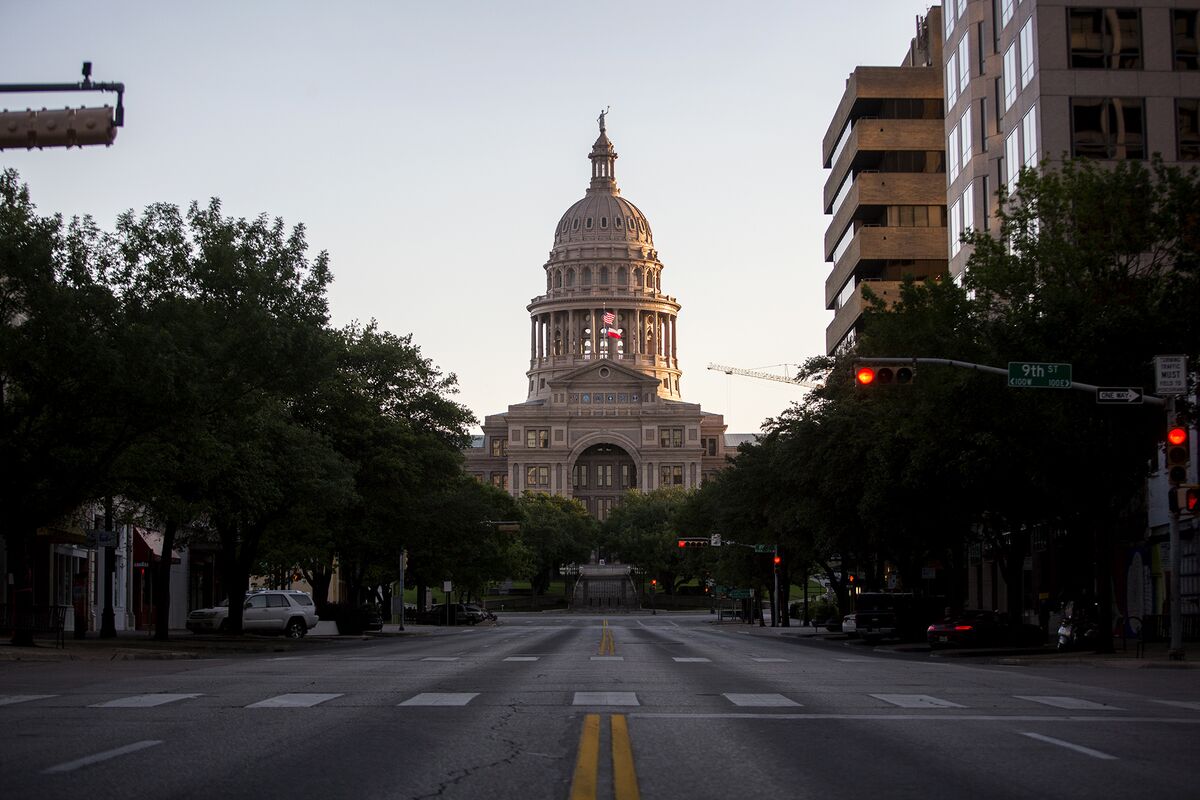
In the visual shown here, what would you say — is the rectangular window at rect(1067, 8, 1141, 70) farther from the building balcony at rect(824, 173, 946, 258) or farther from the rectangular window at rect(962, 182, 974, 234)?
the building balcony at rect(824, 173, 946, 258)

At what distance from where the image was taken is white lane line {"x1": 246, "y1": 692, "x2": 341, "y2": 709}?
17.0 m

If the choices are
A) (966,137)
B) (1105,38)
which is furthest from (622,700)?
(966,137)

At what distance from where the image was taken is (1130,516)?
52031 mm

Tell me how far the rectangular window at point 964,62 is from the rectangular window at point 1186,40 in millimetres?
11753

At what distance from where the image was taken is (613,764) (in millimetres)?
11695

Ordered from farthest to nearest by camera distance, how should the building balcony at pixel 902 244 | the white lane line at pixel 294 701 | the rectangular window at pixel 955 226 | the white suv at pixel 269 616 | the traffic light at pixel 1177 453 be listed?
the building balcony at pixel 902 244 → the rectangular window at pixel 955 226 → the white suv at pixel 269 616 → the traffic light at pixel 1177 453 → the white lane line at pixel 294 701

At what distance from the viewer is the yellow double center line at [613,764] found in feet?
33.5

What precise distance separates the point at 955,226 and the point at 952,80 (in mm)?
6894

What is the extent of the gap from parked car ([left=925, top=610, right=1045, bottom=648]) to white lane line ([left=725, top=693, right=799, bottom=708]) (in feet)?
79.6

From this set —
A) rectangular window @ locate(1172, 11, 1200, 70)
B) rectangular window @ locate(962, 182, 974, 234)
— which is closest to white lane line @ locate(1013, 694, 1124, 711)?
rectangular window @ locate(1172, 11, 1200, 70)

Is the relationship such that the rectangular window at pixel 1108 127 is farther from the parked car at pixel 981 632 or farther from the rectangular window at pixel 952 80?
the parked car at pixel 981 632

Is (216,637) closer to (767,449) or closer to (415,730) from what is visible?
(767,449)

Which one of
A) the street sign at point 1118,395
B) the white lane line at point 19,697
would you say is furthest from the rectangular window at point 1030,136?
the white lane line at point 19,697

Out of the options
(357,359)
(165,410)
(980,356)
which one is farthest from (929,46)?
(165,410)
